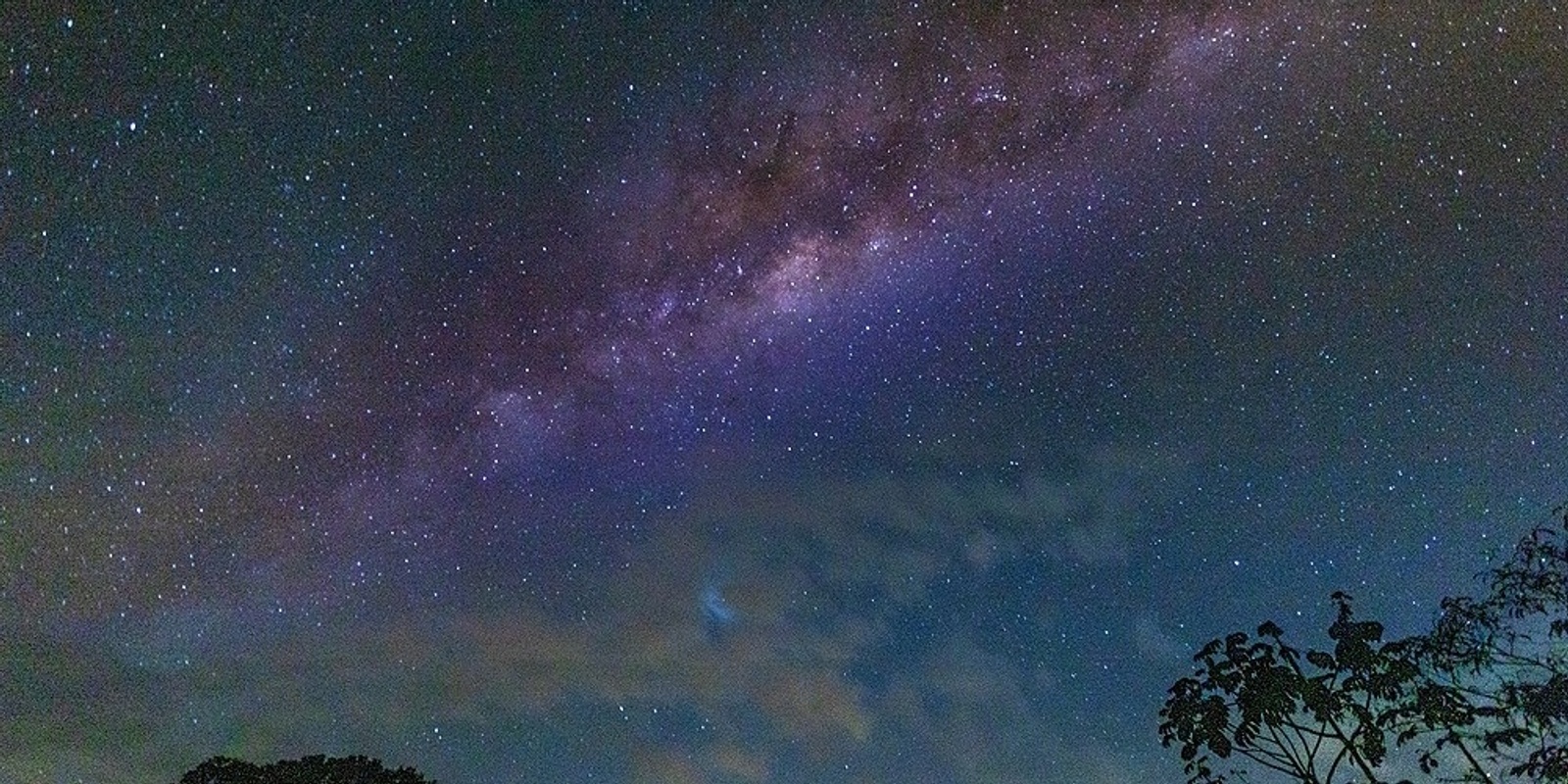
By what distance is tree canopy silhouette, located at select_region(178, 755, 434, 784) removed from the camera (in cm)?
2073

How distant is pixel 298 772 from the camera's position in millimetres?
21453

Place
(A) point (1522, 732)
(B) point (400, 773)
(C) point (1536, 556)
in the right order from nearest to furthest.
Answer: (A) point (1522, 732) < (C) point (1536, 556) < (B) point (400, 773)

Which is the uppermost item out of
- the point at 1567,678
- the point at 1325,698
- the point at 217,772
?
the point at 1567,678

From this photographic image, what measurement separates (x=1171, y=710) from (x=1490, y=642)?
3.30 meters

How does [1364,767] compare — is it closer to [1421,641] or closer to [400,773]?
[1421,641]

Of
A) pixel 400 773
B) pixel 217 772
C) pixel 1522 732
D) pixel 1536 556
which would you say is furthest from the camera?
pixel 400 773

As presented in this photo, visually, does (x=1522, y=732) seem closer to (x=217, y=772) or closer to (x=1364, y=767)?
(x=1364, y=767)

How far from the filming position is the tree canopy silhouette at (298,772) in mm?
20734

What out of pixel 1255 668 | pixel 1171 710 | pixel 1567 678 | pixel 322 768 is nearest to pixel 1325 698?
pixel 1255 668

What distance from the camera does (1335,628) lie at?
29.4 feet

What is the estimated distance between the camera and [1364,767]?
28.8 feet

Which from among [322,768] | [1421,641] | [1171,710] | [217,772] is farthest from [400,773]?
[1421,641]

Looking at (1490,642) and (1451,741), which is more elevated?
(1490,642)

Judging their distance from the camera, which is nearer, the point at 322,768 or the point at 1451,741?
the point at 1451,741
